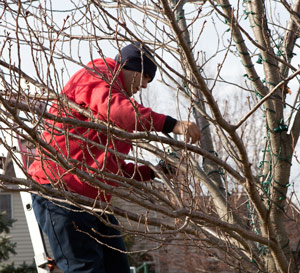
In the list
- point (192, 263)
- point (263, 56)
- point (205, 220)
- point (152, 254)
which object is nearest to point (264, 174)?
point (263, 56)

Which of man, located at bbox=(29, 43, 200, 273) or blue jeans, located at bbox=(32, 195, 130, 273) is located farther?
blue jeans, located at bbox=(32, 195, 130, 273)

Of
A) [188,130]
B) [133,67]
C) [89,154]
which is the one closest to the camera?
[188,130]

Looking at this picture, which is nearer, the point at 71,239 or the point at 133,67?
the point at 71,239

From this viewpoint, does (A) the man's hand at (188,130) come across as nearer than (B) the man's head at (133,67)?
Yes

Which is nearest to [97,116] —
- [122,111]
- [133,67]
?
[122,111]

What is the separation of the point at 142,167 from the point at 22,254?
59.5 ft

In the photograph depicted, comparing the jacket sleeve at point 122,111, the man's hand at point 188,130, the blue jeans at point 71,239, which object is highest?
the jacket sleeve at point 122,111

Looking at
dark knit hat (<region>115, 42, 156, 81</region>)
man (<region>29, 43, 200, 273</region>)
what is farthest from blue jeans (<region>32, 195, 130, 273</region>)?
dark knit hat (<region>115, 42, 156, 81</region>)

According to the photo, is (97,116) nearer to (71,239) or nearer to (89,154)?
(89,154)

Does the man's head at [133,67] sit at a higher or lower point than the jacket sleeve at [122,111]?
higher

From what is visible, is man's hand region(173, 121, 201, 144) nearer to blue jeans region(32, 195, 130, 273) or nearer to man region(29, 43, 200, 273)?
man region(29, 43, 200, 273)

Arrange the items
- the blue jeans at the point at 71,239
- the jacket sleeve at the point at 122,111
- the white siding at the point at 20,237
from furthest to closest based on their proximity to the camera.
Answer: the white siding at the point at 20,237 → the blue jeans at the point at 71,239 → the jacket sleeve at the point at 122,111

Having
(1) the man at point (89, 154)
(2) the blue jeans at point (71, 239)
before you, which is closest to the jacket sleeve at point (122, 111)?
(1) the man at point (89, 154)

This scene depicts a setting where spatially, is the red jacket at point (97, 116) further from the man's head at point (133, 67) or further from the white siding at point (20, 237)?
the white siding at point (20, 237)
